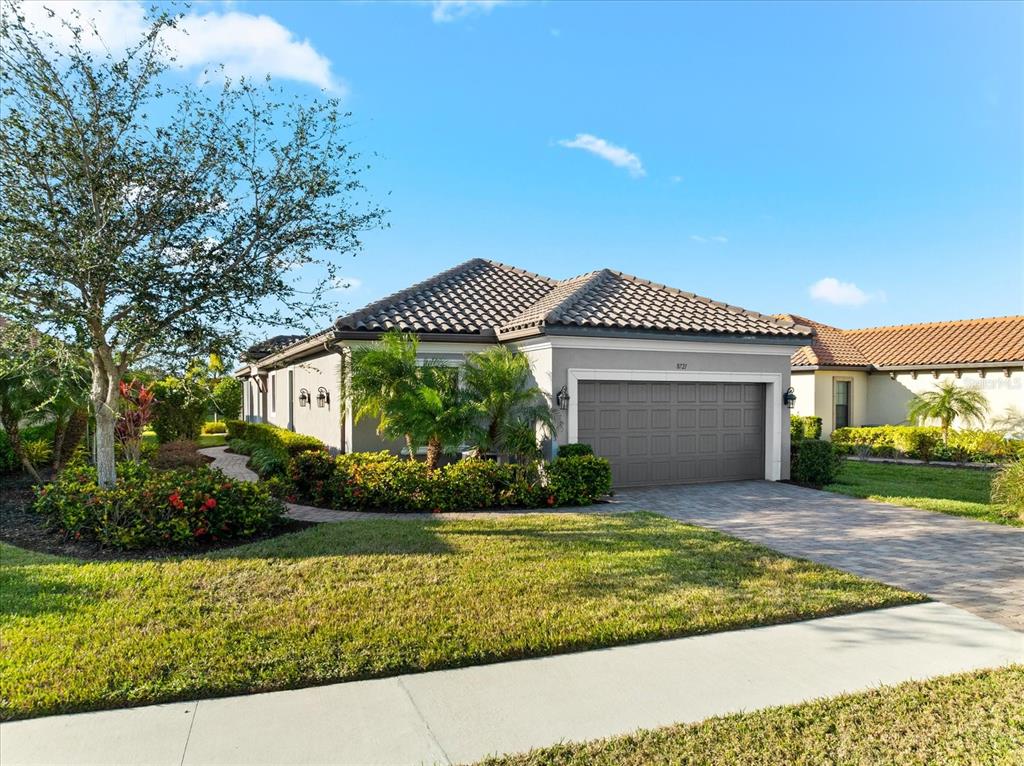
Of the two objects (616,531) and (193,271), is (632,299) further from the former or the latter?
(193,271)

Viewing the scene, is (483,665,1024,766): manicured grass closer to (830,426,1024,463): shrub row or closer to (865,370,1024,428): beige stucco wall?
(830,426,1024,463): shrub row

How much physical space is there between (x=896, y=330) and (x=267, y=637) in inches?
1080

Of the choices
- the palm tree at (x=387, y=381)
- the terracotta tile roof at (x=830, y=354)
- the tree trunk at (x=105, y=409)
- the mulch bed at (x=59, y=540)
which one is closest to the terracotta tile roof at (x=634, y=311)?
the palm tree at (x=387, y=381)

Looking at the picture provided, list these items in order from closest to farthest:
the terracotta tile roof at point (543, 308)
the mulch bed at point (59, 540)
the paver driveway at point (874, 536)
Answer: the paver driveway at point (874, 536), the mulch bed at point (59, 540), the terracotta tile roof at point (543, 308)

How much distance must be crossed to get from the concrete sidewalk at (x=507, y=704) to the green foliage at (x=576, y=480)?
5.92 metres

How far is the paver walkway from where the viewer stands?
681 centimetres

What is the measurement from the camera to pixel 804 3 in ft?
36.0

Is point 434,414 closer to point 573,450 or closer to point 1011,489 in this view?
point 573,450

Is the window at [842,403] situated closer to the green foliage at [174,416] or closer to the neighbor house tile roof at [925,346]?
the neighbor house tile roof at [925,346]

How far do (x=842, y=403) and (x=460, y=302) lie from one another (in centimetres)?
1685

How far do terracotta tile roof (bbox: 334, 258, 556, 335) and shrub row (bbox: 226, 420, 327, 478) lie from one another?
109 inches

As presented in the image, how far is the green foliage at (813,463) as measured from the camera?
14102 mm

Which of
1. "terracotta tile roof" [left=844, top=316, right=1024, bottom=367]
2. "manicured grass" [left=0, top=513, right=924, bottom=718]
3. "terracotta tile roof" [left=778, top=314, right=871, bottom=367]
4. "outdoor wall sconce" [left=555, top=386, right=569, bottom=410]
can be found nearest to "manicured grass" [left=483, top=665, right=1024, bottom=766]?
"manicured grass" [left=0, top=513, right=924, bottom=718]

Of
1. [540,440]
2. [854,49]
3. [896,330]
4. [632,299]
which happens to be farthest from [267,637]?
[896,330]
